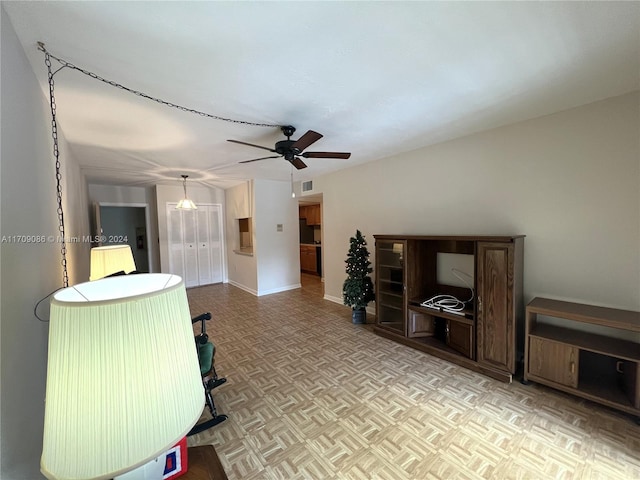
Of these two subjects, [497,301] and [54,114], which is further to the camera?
[497,301]

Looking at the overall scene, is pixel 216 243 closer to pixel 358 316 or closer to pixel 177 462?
pixel 358 316

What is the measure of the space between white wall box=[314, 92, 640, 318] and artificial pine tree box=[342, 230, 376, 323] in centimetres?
82

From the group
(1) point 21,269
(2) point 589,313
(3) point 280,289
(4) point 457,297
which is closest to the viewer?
(1) point 21,269

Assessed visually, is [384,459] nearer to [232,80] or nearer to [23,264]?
[23,264]

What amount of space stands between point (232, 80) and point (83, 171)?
4332 mm

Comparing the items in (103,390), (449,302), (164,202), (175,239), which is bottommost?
(449,302)

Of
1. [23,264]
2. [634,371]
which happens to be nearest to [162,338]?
[23,264]

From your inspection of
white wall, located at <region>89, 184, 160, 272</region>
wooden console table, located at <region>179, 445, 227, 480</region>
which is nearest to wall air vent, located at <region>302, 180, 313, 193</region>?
white wall, located at <region>89, 184, 160, 272</region>

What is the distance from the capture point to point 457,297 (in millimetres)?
3389

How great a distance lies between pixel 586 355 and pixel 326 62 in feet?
11.4

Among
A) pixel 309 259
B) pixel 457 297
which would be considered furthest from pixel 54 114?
pixel 309 259

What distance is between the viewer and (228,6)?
129 cm

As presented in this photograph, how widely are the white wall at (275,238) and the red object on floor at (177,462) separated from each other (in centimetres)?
486

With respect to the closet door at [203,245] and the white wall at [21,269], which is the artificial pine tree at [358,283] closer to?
the white wall at [21,269]
